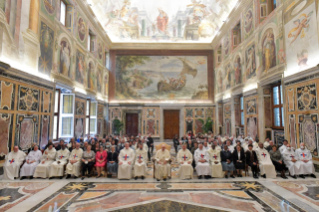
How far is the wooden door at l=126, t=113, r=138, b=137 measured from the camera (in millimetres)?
20344

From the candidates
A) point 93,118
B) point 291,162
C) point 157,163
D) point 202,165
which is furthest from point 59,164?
point 93,118

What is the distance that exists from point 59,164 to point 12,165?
1.50 metres

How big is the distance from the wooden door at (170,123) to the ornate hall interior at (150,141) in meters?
5.16

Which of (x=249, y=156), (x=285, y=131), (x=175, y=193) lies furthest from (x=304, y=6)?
(x=175, y=193)

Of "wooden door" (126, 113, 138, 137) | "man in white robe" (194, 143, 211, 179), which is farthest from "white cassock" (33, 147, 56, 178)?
"wooden door" (126, 113, 138, 137)

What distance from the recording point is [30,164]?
7.27m

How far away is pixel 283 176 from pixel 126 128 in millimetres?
15231

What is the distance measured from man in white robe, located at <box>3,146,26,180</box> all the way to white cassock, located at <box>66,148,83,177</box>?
1.66 meters

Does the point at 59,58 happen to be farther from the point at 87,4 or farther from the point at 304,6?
the point at 304,6

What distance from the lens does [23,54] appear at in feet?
26.0

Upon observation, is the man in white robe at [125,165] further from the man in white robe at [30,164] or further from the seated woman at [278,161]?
the seated woman at [278,161]

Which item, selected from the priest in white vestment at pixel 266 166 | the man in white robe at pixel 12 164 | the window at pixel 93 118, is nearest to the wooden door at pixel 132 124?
the window at pixel 93 118

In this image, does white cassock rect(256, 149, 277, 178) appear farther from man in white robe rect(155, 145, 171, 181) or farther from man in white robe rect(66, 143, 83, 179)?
man in white robe rect(66, 143, 83, 179)

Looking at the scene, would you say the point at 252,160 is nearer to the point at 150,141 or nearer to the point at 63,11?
the point at 150,141
